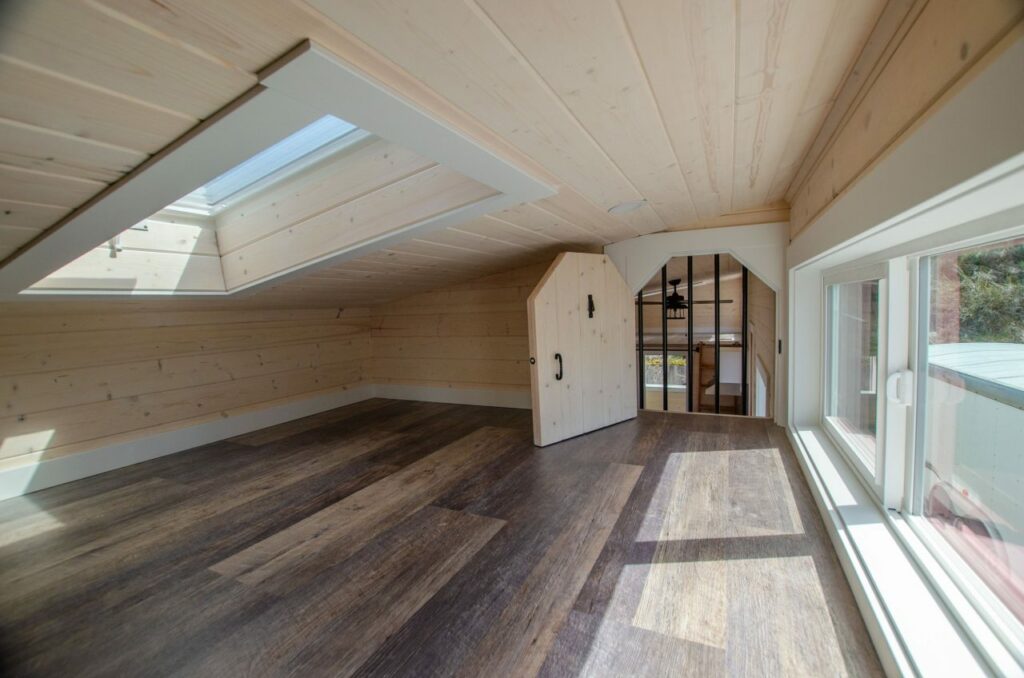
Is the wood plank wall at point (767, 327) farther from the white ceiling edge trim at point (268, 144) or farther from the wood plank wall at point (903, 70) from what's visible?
the white ceiling edge trim at point (268, 144)

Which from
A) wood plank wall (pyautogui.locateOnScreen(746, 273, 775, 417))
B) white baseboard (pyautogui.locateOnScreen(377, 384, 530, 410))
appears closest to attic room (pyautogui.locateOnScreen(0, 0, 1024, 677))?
wood plank wall (pyautogui.locateOnScreen(746, 273, 775, 417))

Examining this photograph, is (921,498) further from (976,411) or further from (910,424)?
(976,411)

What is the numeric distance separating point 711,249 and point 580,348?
1.32 metres

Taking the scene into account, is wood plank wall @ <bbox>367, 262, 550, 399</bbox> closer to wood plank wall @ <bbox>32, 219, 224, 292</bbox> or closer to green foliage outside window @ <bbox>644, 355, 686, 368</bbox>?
wood plank wall @ <bbox>32, 219, 224, 292</bbox>

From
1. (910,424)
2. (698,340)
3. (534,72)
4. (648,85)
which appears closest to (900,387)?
(910,424)

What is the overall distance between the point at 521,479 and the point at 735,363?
6.53 metres

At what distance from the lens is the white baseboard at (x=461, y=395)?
431cm

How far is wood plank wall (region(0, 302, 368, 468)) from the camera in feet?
8.84

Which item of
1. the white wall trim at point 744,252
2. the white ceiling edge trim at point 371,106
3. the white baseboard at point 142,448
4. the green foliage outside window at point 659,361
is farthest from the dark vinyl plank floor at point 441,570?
the green foliage outside window at point 659,361

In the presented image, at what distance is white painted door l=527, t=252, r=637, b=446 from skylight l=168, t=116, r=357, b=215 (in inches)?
61.4

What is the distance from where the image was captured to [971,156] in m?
0.62

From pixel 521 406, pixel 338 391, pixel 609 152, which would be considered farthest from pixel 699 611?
pixel 338 391

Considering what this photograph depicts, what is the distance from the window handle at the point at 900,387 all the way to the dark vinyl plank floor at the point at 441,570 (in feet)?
2.17

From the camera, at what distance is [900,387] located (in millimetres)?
1428
